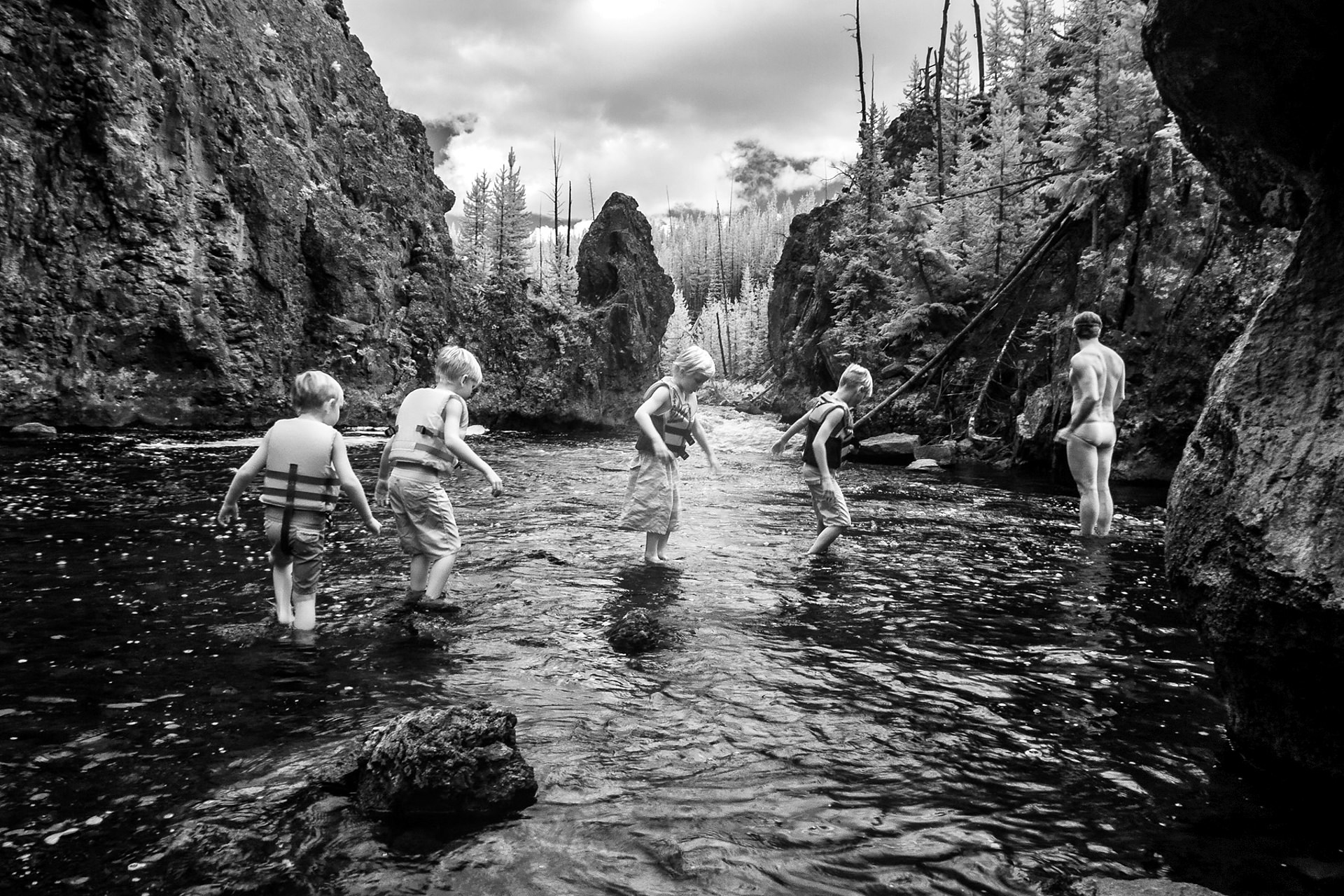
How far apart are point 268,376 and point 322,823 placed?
22.8 metres

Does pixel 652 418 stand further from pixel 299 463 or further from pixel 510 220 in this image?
pixel 510 220

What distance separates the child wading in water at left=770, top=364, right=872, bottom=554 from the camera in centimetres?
804

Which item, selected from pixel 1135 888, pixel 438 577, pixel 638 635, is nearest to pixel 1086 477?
pixel 638 635

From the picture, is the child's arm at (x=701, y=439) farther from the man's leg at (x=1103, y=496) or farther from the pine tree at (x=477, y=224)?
the pine tree at (x=477, y=224)

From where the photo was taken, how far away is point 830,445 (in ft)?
26.8

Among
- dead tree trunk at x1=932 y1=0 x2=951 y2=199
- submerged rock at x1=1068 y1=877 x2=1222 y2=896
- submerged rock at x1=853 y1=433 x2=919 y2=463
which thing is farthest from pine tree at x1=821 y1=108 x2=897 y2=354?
submerged rock at x1=1068 y1=877 x2=1222 y2=896

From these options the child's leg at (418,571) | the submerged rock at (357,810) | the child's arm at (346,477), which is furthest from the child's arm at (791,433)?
the submerged rock at (357,810)

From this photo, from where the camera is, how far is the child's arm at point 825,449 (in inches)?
316

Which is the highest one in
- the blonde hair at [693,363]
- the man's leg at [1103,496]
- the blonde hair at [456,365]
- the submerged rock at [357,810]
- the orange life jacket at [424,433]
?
the blonde hair at [693,363]

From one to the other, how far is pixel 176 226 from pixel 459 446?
19992 mm

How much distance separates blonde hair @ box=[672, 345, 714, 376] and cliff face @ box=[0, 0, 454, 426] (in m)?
18.1

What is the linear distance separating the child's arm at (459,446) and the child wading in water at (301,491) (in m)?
0.78

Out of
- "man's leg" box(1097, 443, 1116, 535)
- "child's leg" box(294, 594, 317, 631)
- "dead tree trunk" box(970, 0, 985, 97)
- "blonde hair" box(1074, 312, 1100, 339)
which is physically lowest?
"child's leg" box(294, 594, 317, 631)

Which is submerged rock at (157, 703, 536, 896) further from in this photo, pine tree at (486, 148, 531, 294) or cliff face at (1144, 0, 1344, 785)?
pine tree at (486, 148, 531, 294)
